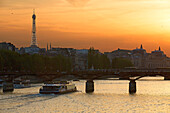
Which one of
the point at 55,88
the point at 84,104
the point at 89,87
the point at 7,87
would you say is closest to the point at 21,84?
the point at 7,87

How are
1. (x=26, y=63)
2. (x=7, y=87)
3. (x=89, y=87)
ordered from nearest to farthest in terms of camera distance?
(x=7, y=87) < (x=89, y=87) < (x=26, y=63)

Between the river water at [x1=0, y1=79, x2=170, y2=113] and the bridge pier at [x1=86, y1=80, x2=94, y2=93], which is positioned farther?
the bridge pier at [x1=86, y1=80, x2=94, y2=93]

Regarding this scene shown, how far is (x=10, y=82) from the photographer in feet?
352

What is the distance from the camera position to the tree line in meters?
→ 147

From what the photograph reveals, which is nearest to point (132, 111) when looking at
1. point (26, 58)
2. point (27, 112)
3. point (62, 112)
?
point (62, 112)

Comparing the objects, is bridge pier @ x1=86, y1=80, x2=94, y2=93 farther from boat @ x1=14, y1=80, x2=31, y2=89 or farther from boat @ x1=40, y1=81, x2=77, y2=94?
boat @ x1=14, y1=80, x2=31, y2=89

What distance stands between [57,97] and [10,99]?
10183 mm

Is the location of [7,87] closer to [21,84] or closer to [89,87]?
[21,84]

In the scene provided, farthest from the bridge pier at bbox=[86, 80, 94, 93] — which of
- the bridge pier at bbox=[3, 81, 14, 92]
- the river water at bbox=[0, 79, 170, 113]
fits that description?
the bridge pier at bbox=[3, 81, 14, 92]

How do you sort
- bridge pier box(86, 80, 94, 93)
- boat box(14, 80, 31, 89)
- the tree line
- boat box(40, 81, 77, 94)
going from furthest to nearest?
1. the tree line
2. boat box(14, 80, 31, 89)
3. bridge pier box(86, 80, 94, 93)
4. boat box(40, 81, 77, 94)

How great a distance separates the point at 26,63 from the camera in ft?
510

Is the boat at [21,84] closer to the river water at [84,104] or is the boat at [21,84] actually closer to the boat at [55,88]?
the boat at [55,88]

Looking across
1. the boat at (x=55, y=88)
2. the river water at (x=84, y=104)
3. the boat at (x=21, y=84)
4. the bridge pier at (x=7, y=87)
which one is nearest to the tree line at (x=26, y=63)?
the boat at (x=21, y=84)

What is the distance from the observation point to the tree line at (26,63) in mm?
147000
